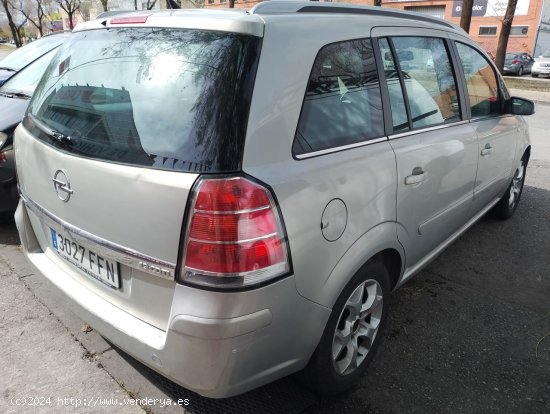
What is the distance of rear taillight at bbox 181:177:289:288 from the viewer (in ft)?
5.28

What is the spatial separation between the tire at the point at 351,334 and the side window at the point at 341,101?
26.1 inches

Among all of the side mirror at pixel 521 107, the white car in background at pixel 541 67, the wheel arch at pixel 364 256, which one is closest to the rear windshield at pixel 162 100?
the wheel arch at pixel 364 256

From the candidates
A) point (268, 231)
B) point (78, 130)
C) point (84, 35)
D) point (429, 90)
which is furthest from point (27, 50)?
point (268, 231)

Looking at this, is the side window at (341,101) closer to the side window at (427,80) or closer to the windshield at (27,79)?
the side window at (427,80)

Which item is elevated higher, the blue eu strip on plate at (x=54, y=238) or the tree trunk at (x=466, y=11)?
the tree trunk at (x=466, y=11)

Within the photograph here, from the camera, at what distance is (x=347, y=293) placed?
2100 millimetres

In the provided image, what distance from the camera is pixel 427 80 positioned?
111 inches

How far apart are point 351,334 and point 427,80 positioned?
161cm

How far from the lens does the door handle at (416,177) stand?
7.93ft

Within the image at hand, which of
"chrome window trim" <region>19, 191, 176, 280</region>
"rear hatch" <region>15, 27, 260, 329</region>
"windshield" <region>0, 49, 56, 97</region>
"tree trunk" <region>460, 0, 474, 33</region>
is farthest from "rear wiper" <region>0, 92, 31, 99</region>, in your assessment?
"tree trunk" <region>460, 0, 474, 33</region>

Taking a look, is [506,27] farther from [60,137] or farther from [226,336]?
[226,336]

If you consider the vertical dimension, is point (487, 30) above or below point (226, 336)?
below

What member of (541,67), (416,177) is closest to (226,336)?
(416,177)

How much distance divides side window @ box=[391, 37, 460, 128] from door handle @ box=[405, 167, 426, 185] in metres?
0.27
